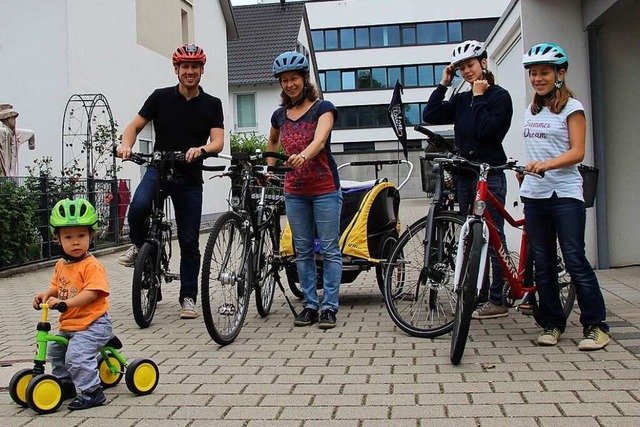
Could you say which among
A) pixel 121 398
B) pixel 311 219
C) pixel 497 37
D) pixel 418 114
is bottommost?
pixel 121 398

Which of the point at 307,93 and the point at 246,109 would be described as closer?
the point at 307,93

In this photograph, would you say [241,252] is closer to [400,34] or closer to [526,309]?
[526,309]

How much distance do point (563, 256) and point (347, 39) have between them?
171 ft

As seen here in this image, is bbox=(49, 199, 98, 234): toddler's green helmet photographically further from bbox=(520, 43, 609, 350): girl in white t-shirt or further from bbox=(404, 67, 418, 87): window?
bbox=(404, 67, 418, 87): window

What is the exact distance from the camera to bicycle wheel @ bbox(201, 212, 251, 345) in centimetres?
515

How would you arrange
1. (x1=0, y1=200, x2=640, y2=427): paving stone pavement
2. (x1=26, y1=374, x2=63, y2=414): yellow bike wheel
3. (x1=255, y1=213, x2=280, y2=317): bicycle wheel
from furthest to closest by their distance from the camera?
(x1=255, y1=213, x2=280, y2=317): bicycle wheel
(x1=26, y1=374, x2=63, y2=414): yellow bike wheel
(x1=0, y1=200, x2=640, y2=427): paving stone pavement

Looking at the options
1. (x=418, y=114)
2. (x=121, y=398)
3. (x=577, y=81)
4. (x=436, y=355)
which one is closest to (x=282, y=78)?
(x=436, y=355)

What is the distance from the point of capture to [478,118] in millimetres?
5684

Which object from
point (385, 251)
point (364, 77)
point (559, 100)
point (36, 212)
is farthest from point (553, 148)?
point (364, 77)

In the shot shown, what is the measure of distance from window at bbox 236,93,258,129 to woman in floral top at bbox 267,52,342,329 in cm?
3153

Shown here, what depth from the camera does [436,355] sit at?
4.86m

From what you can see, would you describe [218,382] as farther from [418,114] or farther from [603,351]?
[418,114]

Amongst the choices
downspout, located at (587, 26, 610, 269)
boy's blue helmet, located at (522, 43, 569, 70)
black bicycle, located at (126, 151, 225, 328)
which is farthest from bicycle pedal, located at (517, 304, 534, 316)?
downspout, located at (587, 26, 610, 269)

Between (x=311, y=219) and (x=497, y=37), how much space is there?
5.70 metres
